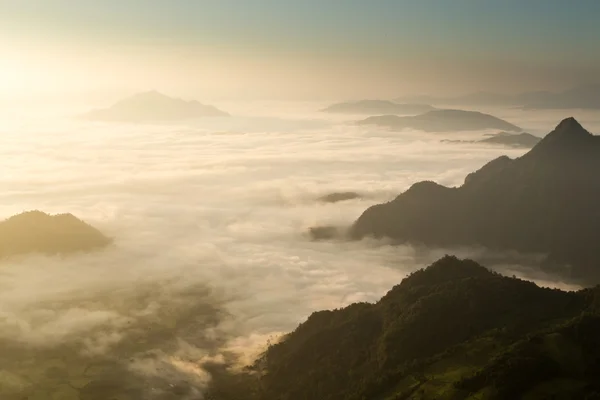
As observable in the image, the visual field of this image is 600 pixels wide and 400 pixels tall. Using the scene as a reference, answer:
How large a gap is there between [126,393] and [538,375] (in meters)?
134

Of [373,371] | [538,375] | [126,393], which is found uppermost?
[538,375]

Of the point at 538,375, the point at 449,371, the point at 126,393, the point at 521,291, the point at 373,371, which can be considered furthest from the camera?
the point at 126,393

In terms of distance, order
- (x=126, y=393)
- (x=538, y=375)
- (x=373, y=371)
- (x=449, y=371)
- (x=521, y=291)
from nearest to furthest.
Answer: (x=538, y=375) < (x=449, y=371) < (x=373, y=371) < (x=521, y=291) < (x=126, y=393)

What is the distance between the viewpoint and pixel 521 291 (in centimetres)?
17200

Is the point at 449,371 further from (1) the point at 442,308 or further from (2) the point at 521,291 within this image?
(2) the point at 521,291

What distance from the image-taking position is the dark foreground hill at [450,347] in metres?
120

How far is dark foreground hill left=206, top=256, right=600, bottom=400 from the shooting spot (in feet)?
392

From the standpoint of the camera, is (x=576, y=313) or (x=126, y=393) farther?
Result: (x=126, y=393)

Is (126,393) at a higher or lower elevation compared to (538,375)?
lower

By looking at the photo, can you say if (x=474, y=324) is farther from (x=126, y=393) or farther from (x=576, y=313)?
(x=126, y=393)

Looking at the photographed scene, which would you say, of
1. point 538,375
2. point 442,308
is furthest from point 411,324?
point 538,375

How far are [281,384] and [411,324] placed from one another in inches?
1884

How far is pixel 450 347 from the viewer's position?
15250 cm

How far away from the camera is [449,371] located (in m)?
137
